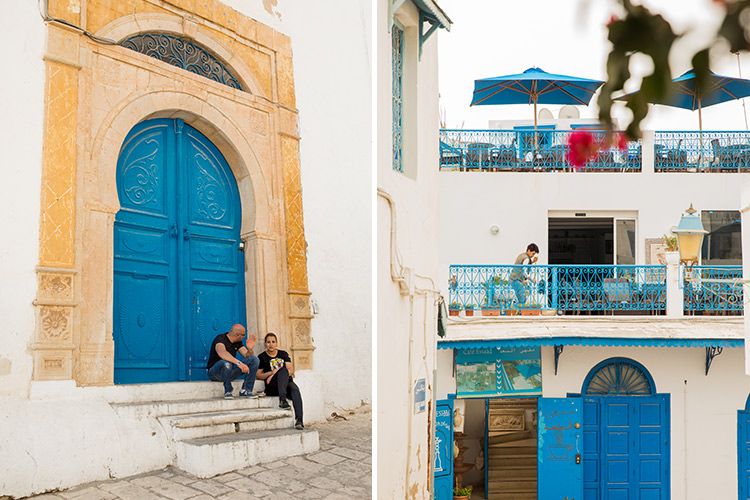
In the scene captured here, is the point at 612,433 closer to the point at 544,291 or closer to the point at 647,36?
the point at 544,291

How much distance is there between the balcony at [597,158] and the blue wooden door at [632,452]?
12.9 feet

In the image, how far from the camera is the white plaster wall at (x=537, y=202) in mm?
11648

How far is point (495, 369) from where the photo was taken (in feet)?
33.8

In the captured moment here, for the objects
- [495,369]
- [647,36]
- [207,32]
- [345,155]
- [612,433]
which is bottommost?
[612,433]

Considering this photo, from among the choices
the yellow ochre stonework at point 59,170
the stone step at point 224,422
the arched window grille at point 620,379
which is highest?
the yellow ochre stonework at point 59,170

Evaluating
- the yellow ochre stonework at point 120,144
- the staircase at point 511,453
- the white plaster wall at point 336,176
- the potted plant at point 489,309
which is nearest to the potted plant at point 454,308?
the potted plant at point 489,309

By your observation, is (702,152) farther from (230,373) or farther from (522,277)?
(230,373)

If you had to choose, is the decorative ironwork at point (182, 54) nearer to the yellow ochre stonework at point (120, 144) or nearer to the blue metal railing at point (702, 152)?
the yellow ochre stonework at point (120, 144)

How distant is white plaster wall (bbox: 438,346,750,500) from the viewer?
425 inches

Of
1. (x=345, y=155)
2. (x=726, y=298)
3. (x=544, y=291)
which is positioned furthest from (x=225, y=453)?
(x=726, y=298)

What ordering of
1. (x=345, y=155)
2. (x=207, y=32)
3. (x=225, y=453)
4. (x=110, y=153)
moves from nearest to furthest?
(x=225, y=453), (x=110, y=153), (x=207, y=32), (x=345, y=155)

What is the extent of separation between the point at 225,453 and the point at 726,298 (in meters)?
8.79

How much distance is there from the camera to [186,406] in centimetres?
550

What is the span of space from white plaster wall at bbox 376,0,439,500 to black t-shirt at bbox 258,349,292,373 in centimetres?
124
